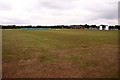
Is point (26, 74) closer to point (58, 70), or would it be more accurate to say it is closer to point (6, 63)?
point (58, 70)

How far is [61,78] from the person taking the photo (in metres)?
9.07

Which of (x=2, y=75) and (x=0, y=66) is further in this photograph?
(x=0, y=66)

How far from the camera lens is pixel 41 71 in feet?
34.2

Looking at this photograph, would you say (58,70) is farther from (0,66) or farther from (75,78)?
(0,66)

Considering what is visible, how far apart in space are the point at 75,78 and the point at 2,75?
2772mm

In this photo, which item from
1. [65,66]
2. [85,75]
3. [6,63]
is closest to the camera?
[85,75]

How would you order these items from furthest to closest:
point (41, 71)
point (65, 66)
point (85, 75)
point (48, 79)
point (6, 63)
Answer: point (6, 63) → point (65, 66) → point (41, 71) → point (85, 75) → point (48, 79)

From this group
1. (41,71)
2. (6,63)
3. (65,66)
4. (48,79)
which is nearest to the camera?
(48,79)

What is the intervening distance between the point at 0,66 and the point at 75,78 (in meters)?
4.22

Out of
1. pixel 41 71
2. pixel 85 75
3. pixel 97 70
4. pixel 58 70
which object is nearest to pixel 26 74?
pixel 41 71

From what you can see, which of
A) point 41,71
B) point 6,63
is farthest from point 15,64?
point 41,71

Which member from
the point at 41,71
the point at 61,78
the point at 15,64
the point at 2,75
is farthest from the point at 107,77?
the point at 15,64

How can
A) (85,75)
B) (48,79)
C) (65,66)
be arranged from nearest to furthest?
(48,79) < (85,75) < (65,66)

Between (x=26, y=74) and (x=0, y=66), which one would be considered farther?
(x=0, y=66)
